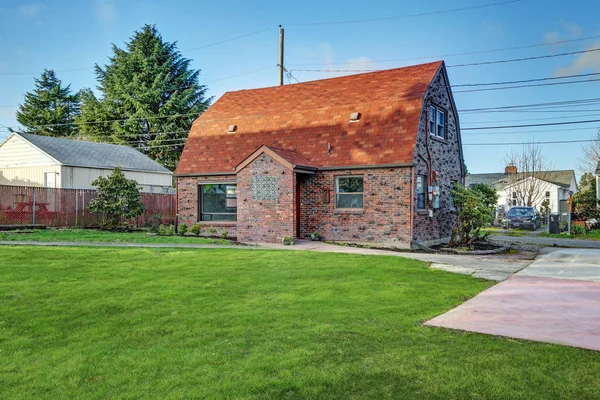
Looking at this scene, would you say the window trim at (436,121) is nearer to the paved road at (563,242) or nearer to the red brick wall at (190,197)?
the paved road at (563,242)

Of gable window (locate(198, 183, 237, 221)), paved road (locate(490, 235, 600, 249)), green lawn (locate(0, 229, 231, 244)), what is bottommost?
paved road (locate(490, 235, 600, 249))

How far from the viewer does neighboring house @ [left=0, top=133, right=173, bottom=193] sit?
28.0m

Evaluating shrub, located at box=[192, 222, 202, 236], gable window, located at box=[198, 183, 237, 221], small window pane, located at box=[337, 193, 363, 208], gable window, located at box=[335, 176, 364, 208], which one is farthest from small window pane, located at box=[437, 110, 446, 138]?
shrub, located at box=[192, 222, 202, 236]

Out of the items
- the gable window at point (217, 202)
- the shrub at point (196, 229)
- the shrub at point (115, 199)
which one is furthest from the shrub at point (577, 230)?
the shrub at point (115, 199)

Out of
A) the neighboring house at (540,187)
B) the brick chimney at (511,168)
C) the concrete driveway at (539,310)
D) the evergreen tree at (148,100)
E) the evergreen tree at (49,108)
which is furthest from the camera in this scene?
the evergreen tree at (49,108)

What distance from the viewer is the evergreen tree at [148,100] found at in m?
42.3

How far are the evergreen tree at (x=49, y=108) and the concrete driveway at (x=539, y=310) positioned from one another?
51.7 meters

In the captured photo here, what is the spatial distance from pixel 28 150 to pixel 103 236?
1497cm

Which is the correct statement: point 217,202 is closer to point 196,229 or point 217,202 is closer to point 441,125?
point 196,229

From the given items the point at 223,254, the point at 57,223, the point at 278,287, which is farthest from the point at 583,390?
the point at 57,223

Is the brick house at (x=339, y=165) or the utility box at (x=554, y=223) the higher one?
the brick house at (x=339, y=165)

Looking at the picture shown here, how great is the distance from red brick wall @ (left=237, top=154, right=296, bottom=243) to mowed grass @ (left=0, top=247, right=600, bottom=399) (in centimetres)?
785

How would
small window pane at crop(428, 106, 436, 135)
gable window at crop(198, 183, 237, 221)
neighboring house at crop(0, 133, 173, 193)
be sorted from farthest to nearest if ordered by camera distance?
neighboring house at crop(0, 133, 173, 193), gable window at crop(198, 183, 237, 221), small window pane at crop(428, 106, 436, 135)

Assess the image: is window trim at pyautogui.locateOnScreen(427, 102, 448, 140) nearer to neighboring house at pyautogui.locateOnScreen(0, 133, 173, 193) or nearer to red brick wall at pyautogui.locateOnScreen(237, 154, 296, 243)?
red brick wall at pyautogui.locateOnScreen(237, 154, 296, 243)
